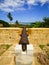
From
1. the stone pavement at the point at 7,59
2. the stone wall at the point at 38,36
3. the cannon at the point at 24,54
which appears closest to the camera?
the cannon at the point at 24,54

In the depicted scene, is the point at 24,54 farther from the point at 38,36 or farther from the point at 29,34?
the point at 38,36

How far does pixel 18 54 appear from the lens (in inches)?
138

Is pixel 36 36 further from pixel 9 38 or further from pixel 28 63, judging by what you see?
pixel 28 63

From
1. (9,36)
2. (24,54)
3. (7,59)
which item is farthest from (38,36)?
(24,54)

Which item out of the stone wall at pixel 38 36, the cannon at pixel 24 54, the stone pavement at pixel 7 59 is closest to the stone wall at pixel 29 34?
the stone wall at pixel 38 36

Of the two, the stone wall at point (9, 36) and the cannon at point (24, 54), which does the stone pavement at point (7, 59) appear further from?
the stone wall at point (9, 36)

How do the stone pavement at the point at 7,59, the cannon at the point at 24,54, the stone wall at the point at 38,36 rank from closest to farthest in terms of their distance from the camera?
the cannon at the point at 24,54 < the stone pavement at the point at 7,59 < the stone wall at the point at 38,36

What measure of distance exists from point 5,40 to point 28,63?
7.94 meters

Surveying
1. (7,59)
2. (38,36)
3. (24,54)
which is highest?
(24,54)

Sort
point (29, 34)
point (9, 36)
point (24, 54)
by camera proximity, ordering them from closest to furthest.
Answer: point (24, 54) < point (29, 34) < point (9, 36)

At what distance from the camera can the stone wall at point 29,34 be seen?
1125 cm

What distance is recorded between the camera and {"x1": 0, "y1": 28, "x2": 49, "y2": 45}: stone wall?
11250 mm

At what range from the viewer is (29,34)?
1121 cm

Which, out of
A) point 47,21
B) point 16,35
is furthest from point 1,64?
point 47,21
